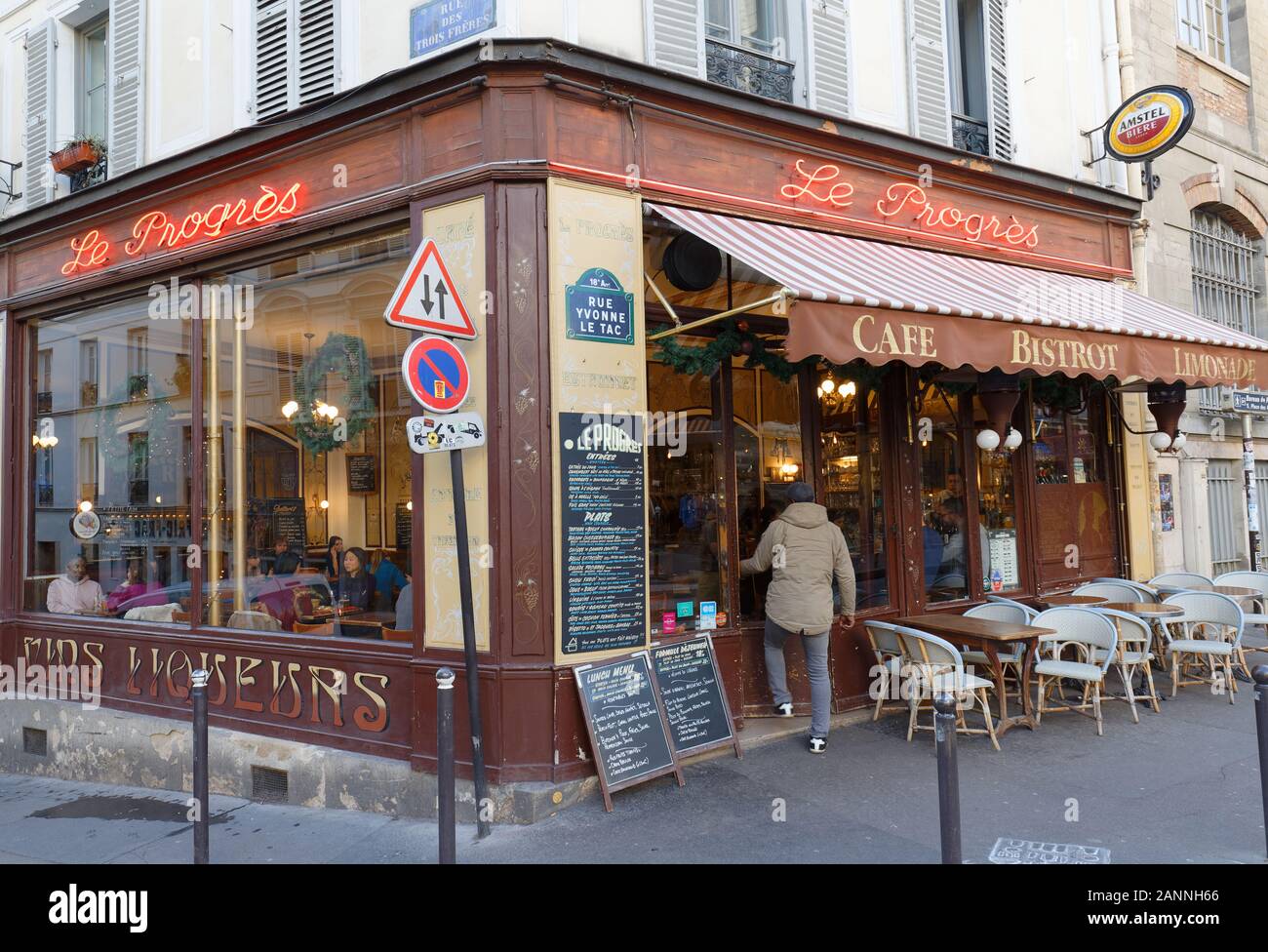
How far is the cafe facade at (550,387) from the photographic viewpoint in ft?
18.4

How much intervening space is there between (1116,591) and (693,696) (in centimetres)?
517

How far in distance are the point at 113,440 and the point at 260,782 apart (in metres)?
4.18

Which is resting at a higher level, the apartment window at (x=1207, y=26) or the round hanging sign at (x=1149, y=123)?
the apartment window at (x=1207, y=26)

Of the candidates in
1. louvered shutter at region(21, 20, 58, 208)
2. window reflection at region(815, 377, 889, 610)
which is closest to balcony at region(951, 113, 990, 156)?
window reflection at region(815, 377, 889, 610)

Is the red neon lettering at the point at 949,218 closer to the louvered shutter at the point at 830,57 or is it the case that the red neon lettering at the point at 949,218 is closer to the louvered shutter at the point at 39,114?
the louvered shutter at the point at 830,57

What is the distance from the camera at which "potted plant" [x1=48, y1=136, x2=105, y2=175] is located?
8.47m

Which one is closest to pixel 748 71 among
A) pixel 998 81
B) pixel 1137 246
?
pixel 998 81

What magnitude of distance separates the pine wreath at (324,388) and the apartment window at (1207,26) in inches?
427

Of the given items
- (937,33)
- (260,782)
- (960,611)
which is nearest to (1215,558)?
(960,611)

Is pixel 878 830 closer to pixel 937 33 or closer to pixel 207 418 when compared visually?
pixel 207 418

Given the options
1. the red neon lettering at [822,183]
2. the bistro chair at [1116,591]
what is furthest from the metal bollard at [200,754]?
the bistro chair at [1116,591]

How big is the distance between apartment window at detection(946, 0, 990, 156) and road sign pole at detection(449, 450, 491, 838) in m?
6.18

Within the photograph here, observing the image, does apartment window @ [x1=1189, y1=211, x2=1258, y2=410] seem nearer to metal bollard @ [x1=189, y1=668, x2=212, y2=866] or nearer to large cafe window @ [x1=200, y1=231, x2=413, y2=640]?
large cafe window @ [x1=200, y1=231, x2=413, y2=640]

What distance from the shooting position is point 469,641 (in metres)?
5.10
